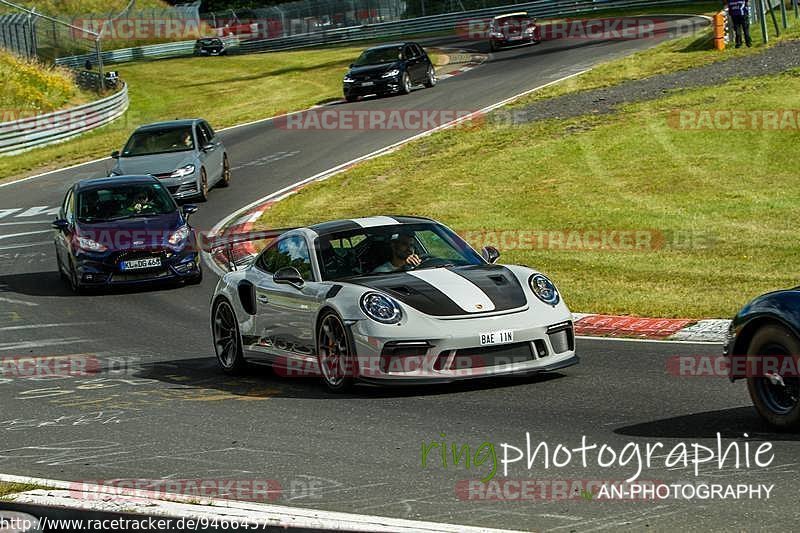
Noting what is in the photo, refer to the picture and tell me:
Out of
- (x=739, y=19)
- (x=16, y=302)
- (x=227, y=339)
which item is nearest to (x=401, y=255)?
(x=227, y=339)

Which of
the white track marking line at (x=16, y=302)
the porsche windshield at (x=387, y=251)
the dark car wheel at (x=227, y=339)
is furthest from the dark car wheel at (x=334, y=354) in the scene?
the white track marking line at (x=16, y=302)

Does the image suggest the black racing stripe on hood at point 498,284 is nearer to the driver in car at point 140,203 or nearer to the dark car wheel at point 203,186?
the driver in car at point 140,203

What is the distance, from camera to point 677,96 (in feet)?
98.4

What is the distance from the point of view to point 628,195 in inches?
877

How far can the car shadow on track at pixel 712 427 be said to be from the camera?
26.3 feet

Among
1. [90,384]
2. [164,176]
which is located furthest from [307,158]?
[90,384]

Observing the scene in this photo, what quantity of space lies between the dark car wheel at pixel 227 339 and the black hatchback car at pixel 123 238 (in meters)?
5.92

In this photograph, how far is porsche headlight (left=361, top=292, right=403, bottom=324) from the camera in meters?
10.2

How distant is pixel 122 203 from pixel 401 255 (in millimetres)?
9106

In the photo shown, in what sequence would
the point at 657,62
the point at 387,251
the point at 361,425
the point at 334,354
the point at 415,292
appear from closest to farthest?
the point at 361,425 < the point at 415,292 < the point at 334,354 < the point at 387,251 < the point at 657,62

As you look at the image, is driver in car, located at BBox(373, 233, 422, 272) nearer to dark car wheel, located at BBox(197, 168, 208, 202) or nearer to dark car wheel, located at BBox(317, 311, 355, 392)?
dark car wheel, located at BBox(317, 311, 355, 392)

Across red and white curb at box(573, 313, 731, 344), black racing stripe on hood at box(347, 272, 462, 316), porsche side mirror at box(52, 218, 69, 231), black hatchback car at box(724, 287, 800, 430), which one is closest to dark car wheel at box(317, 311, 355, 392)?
black racing stripe on hood at box(347, 272, 462, 316)

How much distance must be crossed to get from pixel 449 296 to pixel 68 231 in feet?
33.3

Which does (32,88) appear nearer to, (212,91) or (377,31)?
(212,91)
